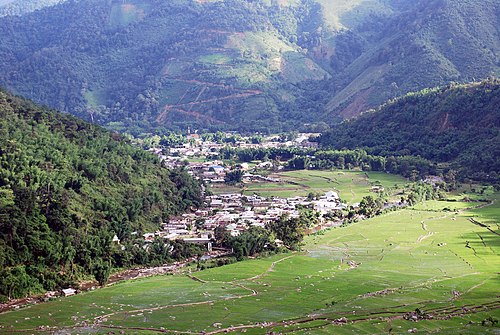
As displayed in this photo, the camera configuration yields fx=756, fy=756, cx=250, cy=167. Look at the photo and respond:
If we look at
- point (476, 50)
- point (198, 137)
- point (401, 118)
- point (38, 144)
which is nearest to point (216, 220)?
point (38, 144)

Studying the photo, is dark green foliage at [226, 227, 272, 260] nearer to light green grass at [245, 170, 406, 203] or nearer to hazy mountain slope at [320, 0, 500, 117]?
light green grass at [245, 170, 406, 203]

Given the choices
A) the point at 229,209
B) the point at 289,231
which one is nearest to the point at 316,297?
the point at 289,231

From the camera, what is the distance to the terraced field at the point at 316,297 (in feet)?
133

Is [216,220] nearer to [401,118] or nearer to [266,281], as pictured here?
[266,281]

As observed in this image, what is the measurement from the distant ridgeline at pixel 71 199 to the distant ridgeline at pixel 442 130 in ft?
133

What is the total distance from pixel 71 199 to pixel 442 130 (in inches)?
2705

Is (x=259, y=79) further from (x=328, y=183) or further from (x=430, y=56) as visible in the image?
(x=328, y=183)

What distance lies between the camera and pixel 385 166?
107 metres

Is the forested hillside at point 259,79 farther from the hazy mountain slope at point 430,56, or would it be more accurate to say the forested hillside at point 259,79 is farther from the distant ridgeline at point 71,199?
the distant ridgeline at point 71,199

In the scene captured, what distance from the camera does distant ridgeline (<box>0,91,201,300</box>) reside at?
51.4 metres

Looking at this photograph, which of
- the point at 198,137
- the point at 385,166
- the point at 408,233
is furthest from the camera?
the point at 198,137

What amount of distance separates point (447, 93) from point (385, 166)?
2149 centimetres

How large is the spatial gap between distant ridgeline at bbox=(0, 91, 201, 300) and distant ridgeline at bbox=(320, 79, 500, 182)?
40680 millimetres

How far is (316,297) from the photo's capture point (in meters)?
46.5
